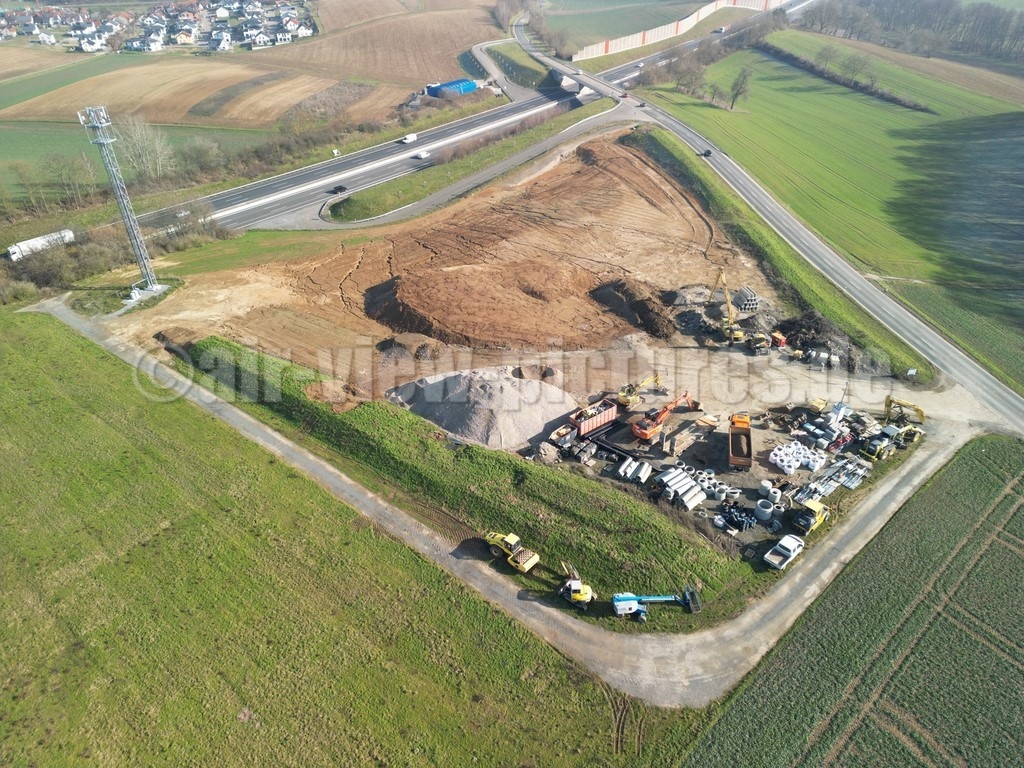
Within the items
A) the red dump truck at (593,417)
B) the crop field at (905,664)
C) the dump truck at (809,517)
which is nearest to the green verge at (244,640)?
the crop field at (905,664)

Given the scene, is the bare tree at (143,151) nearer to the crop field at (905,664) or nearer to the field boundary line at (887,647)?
the crop field at (905,664)

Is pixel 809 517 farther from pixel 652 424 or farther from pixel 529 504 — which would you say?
pixel 529 504

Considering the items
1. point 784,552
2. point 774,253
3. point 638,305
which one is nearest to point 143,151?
point 638,305

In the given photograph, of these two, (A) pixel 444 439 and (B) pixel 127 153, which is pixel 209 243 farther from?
(A) pixel 444 439

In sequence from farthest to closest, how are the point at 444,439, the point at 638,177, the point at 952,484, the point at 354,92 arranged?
the point at 354,92 < the point at 638,177 < the point at 444,439 < the point at 952,484

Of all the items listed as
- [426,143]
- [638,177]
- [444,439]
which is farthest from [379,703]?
[426,143]

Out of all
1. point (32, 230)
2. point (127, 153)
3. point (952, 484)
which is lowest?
point (952, 484)

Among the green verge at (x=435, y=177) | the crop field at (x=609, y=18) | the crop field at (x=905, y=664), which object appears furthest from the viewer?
the crop field at (x=609, y=18)
